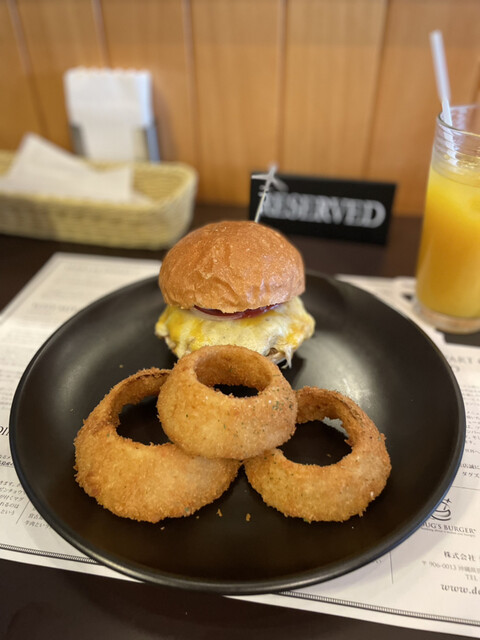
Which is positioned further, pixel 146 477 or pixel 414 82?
pixel 414 82

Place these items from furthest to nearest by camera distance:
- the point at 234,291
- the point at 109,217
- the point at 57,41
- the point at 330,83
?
the point at 57,41, the point at 330,83, the point at 109,217, the point at 234,291

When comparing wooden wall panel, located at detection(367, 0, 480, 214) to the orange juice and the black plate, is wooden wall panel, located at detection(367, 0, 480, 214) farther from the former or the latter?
the black plate

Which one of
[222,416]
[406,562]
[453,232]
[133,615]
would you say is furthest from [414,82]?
[133,615]

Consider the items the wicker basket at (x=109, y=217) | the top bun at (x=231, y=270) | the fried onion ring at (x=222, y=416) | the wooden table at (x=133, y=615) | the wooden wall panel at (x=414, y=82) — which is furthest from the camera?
the wicker basket at (x=109, y=217)

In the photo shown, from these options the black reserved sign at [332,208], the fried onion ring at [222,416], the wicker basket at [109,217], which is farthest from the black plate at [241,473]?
the black reserved sign at [332,208]

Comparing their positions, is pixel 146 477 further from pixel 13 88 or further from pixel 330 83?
pixel 13 88

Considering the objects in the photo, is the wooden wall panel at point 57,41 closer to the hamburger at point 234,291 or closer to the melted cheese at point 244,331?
the hamburger at point 234,291

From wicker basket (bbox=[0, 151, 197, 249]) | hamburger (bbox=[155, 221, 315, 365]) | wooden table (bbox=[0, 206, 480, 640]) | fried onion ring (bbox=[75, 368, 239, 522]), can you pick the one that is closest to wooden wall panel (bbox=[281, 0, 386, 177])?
wicker basket (bbox=[0, 151, 197, 249])

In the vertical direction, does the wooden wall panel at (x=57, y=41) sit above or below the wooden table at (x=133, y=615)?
above

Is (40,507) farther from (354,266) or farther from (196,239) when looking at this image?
(354,266)
